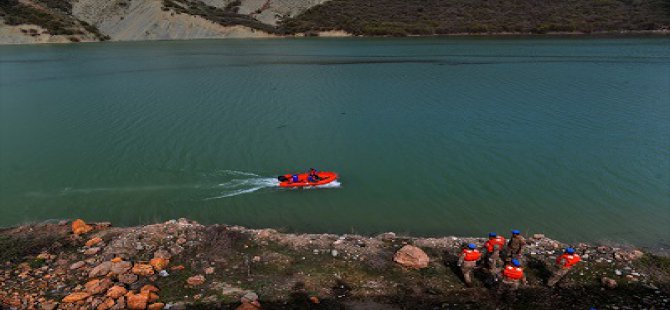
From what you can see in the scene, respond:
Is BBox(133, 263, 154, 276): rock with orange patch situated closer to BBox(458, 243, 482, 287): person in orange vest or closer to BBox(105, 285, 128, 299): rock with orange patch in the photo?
A: BBox(105, 285, 128, 299): rock with orange patch

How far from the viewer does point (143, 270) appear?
13906 millimetres

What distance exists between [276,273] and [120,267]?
4.94 m

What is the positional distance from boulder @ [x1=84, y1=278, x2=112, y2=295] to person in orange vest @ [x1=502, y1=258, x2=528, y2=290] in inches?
467

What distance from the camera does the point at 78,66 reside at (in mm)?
67000

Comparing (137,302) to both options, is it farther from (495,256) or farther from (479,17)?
(479,17)

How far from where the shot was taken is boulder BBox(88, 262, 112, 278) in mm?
13633

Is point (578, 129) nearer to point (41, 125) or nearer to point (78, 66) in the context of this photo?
point (41, 125)

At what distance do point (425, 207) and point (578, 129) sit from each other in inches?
712

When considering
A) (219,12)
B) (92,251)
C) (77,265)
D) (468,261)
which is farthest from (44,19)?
(468,261)

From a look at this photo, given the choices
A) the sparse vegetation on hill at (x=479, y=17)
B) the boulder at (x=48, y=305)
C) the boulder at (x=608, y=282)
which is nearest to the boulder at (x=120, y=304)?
the boulder at (x=48, y=305)

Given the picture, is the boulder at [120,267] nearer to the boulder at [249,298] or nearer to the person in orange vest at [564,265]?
the boulder at [249,298]

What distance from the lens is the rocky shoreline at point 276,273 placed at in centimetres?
1270

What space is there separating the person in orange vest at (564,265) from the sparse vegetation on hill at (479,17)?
111257 mm

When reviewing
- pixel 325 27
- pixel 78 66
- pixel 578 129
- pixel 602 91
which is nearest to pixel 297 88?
pixel 578 129
